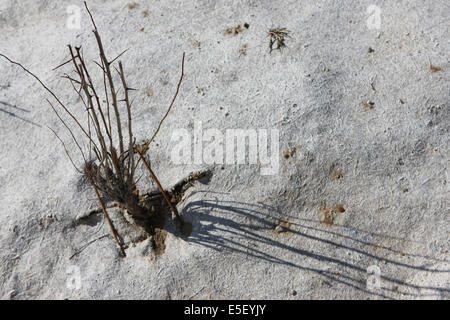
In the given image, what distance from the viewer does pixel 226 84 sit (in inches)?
105

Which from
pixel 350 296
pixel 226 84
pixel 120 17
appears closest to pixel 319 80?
pixel 226 84

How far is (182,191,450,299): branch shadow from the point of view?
2.11m

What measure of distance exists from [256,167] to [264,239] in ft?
1.36
